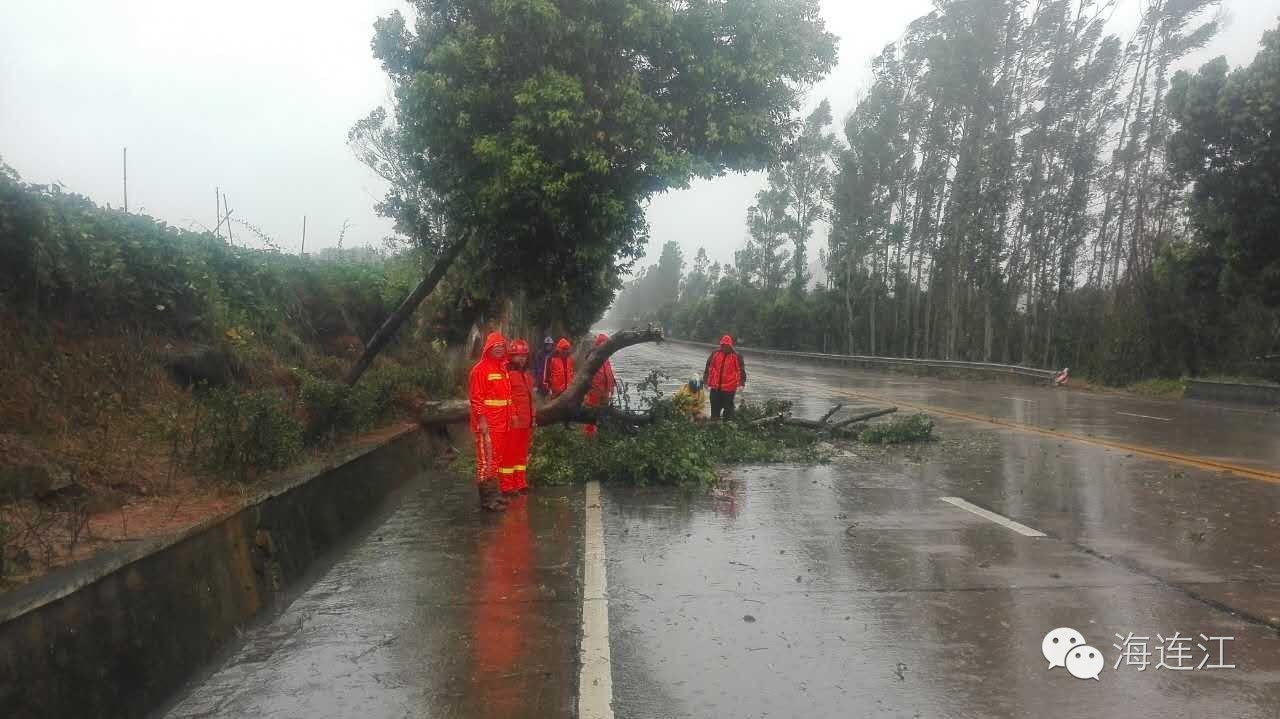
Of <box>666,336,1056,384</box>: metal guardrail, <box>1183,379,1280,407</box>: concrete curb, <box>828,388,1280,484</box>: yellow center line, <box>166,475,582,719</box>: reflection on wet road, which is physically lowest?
<box>166,475,582,719</box>: reflection on wet road

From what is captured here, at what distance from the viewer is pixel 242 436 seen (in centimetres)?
762

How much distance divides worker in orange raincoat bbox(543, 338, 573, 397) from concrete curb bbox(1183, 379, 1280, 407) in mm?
16615

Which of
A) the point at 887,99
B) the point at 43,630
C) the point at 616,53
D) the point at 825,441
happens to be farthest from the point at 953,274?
the point at 43,630

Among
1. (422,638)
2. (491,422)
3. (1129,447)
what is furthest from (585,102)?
(1129,447)

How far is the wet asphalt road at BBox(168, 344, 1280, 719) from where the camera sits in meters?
4.44

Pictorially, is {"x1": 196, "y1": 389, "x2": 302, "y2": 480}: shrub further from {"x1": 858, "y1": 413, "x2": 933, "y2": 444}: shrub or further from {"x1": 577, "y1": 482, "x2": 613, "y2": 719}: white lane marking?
{"x1": 858, "y1": 413, "x2": 933, "y2": 444}: shrub

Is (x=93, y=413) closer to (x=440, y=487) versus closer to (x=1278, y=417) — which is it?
(x=440, y=487)

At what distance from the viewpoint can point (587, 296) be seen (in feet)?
47.2

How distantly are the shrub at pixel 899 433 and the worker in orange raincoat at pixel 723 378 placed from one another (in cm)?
240

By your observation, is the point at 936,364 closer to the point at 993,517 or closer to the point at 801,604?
the point at 993,517

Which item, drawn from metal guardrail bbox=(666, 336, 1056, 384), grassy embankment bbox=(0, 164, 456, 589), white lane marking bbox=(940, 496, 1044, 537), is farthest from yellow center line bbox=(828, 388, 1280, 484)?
metal guardrail bbox=(666, 336, 1056, 384)

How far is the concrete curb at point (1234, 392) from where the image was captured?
70.1 ft

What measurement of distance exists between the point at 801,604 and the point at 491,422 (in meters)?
4.12

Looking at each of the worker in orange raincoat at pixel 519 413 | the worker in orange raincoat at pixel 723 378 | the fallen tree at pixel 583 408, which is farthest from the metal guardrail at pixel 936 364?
the worker in orange raincoat at pixel 519 413
